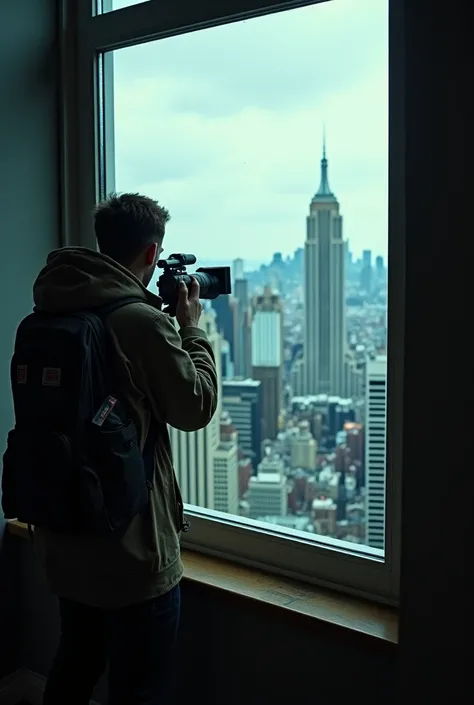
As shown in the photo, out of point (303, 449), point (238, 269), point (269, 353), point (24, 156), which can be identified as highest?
point (24, 156)

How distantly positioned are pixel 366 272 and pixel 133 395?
0.59 metres

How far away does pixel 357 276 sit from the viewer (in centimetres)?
158

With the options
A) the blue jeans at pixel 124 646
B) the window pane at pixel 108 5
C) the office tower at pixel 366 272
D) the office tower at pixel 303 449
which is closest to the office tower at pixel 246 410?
the office tower at pixel 303 449

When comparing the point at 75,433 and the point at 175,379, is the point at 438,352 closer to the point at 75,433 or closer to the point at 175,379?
the point at 175,379

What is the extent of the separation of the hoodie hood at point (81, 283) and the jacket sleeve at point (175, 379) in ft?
0.31

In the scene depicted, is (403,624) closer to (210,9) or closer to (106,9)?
(210,9)

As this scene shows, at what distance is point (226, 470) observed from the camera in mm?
1865

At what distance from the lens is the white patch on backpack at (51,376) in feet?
4.06

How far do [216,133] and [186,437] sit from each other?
0.79 meters

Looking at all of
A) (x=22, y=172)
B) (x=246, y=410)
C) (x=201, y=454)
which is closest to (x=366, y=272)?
(x=246, y=410)

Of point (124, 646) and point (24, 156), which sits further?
point (24, 156)

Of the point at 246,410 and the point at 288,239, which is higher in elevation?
the point at 288,239

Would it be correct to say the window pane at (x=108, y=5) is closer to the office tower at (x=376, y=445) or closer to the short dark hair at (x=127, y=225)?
the short dark hair at (x=127, y=225)

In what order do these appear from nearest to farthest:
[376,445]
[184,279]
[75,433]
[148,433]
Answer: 1. [75,433]
2. [148,433]
3. [184,279]
4. [376,445]
